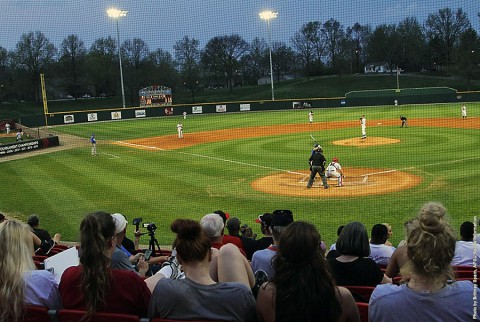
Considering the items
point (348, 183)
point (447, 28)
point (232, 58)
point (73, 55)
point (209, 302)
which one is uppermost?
point (73, 55)

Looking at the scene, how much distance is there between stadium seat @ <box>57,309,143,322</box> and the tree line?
121ft

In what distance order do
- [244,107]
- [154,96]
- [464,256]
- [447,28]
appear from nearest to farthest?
[464,256]
[447,28]
[244,107]
[154,96]

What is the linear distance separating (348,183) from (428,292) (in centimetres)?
1386

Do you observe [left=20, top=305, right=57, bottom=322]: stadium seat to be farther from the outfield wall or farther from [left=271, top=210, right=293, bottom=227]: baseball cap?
the outfield wall

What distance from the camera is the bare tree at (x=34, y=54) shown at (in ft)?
184

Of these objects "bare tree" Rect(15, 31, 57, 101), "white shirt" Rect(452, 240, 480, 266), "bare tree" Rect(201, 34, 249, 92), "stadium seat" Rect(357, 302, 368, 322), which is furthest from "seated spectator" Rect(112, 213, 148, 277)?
"bare tree" Rect(201, 34, 249, 92)

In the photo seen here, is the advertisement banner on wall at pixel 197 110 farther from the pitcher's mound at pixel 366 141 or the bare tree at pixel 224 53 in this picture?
the pitcher's mound at pixel 366 141

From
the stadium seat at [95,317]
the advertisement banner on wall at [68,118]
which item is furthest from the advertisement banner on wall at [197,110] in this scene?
the stadium seat at [95,317]

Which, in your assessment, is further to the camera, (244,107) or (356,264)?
(244,107)

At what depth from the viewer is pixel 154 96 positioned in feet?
185

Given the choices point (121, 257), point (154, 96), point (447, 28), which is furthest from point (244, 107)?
point (121, 257)

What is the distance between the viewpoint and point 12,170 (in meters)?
23.8

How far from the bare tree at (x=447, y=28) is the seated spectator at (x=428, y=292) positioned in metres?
35.8

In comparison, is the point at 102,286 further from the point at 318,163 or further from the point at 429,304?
the point at 318,163
